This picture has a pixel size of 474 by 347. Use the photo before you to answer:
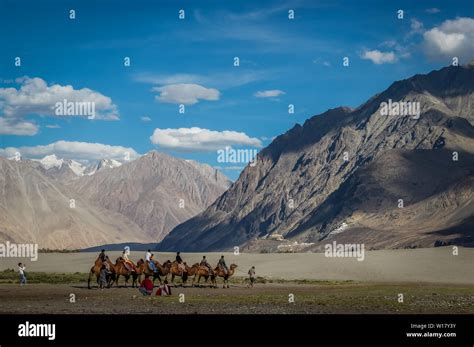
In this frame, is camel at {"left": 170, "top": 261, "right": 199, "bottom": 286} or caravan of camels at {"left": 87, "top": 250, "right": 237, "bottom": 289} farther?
camel at {"left": 170, "top": 261, "right": 199, "bottom": 286}

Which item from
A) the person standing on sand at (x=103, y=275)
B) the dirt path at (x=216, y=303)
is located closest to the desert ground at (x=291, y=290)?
the dirt path at (x=216, y=303)

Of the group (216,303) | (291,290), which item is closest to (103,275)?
(216,303)

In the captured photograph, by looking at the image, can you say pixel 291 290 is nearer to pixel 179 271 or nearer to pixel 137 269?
pixel 179 271

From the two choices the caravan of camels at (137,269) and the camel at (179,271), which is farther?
the camel at (179,271)

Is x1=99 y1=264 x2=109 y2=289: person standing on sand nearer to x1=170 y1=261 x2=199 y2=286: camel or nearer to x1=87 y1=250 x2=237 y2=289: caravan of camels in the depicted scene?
x1=87 y1=250 x2=237 y2=289: caravan of camels

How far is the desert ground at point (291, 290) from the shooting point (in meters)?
37.3

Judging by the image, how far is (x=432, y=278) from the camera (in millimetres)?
71875

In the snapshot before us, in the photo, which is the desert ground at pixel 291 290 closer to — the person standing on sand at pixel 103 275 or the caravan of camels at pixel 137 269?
the person standing on sand at pixel 103 275

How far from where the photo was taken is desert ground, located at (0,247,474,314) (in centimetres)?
3734

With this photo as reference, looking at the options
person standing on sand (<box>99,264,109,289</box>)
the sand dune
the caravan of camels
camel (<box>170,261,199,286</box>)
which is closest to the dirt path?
person standing on sand (<box>99,264,109,289</box>)
